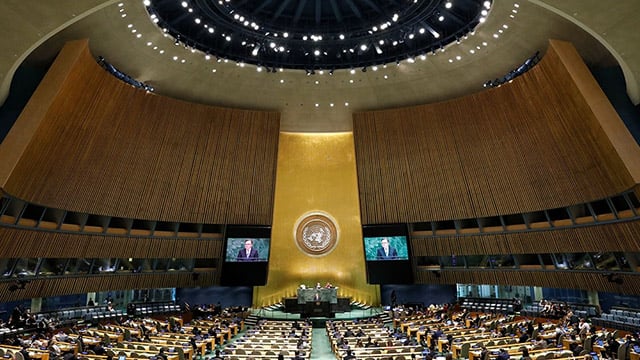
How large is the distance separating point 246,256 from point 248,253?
180 mm

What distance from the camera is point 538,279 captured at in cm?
1794

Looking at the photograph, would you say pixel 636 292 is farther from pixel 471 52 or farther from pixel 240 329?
pixel 240 329

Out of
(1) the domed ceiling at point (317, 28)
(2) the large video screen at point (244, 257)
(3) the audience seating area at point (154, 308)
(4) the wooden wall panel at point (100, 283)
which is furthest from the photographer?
(2) the large video screen at point (244, 257)

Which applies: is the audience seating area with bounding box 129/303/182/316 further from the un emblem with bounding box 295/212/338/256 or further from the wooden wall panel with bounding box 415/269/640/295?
the wooden wall panel with bounding box 415/269/640/295

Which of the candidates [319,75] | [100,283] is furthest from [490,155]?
[100,283]

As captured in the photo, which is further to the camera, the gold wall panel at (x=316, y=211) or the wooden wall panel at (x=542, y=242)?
the gold wall panel at (x=316, y=211)

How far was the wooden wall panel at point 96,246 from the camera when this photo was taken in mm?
14367

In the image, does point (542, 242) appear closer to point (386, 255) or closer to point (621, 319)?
point (621, 319)

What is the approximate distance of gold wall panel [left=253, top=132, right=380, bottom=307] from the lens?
2505cm

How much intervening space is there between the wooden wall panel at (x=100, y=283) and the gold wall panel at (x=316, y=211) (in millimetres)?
4730

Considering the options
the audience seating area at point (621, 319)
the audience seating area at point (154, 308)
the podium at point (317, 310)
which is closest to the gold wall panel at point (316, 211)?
the podium at point (317, 310)

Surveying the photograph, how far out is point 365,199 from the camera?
22.4 meters

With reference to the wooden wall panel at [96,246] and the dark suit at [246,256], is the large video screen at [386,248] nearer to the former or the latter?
the dark suit at [246,256]

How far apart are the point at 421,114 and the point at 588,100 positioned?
316 inches
